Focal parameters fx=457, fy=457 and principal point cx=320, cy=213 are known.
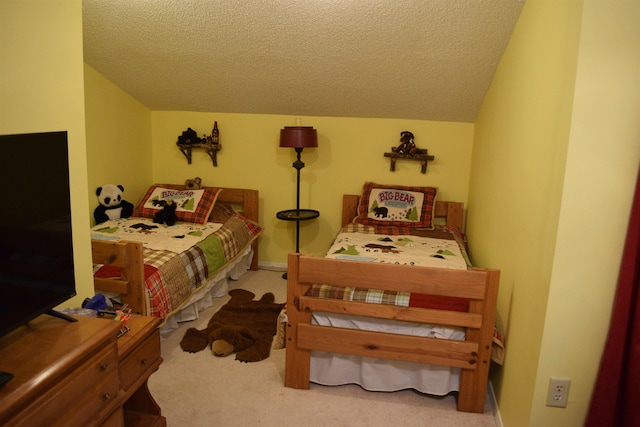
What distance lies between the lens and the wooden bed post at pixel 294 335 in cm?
221

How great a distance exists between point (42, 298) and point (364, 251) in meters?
1.95

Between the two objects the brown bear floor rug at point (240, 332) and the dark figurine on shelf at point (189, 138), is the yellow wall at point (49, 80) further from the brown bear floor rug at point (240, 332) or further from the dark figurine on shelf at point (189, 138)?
the dark figurine on shelf at point (189, 138)

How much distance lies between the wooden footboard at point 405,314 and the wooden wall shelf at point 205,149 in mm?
2211

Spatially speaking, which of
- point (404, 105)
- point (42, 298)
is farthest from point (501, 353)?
point (404, 105)

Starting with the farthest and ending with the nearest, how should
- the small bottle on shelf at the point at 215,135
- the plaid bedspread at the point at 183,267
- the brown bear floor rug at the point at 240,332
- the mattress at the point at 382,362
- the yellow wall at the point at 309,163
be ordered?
the small bottle on shelf at the point at 215,135 < the yellow wall at the point at 309,163 < the brown bear floor rug at the point at 240,332 < the plaid bedspread at the point at 183,267 < the mattress at the point at 382,362

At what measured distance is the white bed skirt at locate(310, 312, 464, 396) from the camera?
2.18m

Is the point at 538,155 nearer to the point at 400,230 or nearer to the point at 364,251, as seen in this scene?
the point at 364,251

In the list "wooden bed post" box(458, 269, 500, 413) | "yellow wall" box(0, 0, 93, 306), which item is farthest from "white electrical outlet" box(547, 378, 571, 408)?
"yellow wall" box(0, 0, 93, 306)

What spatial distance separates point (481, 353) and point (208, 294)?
1989mm

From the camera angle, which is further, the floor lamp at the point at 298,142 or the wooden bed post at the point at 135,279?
the floor lamp at the point at 298,142

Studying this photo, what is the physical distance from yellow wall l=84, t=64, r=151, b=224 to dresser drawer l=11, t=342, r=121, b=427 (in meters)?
2.54

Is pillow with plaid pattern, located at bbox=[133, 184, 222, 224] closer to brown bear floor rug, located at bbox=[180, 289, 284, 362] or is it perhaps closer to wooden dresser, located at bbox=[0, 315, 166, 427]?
brown bear floor rug, located at bbox=[180, 289, 284, 362]

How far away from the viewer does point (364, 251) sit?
9.58 ft

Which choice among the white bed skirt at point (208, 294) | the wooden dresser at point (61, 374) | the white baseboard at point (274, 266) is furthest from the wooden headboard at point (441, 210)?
the wooden dresser at point (61, 374)
